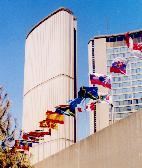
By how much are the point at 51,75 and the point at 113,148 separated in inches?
3282

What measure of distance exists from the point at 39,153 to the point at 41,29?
4178 cm

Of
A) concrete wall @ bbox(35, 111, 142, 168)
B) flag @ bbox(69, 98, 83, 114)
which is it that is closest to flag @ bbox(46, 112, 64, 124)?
flag @ bbox(69, 98, 83, 114)

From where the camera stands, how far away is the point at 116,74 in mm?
137000

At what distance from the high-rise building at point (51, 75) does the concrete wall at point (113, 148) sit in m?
68.6

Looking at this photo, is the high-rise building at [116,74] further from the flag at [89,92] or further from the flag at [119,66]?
the flag at [119,66]

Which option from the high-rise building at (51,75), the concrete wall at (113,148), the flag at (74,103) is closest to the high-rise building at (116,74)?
the high-rise building at (51,75)

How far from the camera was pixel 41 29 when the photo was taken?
12012 cm

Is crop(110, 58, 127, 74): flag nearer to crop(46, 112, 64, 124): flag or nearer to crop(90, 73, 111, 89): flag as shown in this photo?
crop(90, 73, 111, 89): flag

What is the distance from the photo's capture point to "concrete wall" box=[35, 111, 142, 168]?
24.5m

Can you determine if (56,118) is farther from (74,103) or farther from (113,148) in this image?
(113,148)

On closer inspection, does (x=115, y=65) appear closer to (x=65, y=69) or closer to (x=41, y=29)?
(x=65, y=69)

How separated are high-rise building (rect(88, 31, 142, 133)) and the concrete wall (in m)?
95.6

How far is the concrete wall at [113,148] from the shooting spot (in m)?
24.5

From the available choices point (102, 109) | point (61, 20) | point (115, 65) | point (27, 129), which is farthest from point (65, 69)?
point (115, 65)
